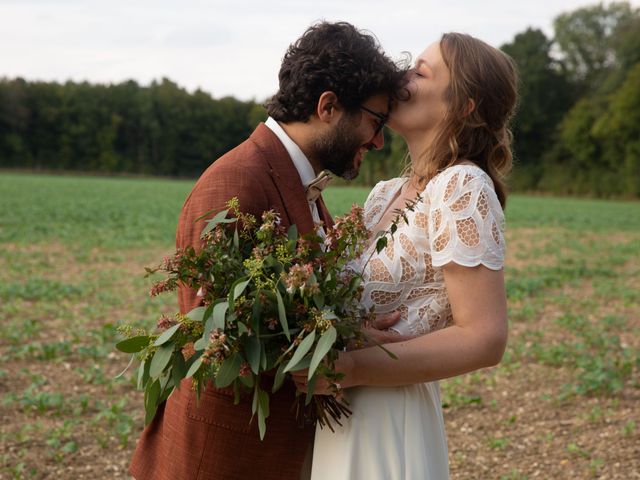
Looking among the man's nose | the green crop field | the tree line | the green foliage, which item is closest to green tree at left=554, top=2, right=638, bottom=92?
the tree line

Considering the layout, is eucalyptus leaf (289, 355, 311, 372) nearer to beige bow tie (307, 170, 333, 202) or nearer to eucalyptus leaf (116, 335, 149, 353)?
eucalyptus leaf (116, 335, 149, 353)

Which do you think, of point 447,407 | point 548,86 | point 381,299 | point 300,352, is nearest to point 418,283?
point 381,299

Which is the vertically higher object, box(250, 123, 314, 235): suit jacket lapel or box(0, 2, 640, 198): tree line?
box(0, 2, 640, 198): tree line

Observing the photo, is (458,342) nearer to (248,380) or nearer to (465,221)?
(465,221)

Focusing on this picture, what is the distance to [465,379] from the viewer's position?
751 cm

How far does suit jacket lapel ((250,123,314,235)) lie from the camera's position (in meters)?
2.62

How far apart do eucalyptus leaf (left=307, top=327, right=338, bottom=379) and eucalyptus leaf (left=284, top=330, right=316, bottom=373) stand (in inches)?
0.8

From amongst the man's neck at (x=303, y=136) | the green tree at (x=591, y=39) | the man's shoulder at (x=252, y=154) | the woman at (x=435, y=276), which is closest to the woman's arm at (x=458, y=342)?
the woman at (x=435, y=276)

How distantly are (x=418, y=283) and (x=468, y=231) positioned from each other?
27 centimetres

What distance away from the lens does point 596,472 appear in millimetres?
5285

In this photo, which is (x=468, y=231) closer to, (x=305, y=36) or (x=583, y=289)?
(x=305, y=36)

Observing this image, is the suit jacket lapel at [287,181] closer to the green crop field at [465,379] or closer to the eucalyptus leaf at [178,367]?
the eucalyptus leaf at [178,367]

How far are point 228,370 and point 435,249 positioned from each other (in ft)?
2.43

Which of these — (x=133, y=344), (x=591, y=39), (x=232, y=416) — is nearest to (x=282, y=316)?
(x=133, y=344)
